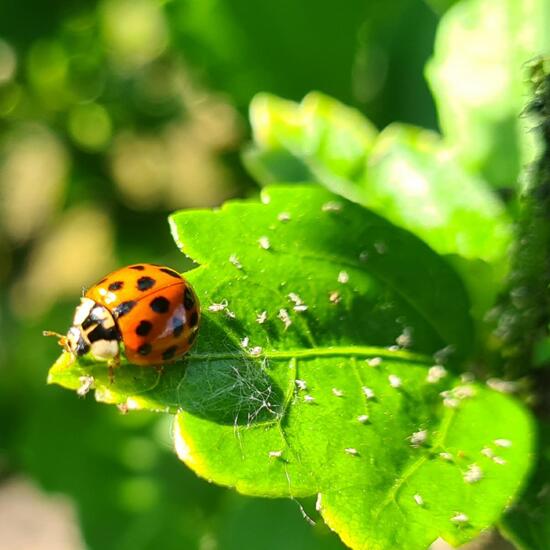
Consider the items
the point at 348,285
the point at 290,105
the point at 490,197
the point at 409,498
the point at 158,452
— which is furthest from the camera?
the point at 158,452

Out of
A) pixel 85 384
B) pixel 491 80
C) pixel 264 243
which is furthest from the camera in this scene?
pixel 491 80

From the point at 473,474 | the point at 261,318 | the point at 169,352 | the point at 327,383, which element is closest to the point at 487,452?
the point at 473,474

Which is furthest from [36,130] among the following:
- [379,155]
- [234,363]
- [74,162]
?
[234,363]

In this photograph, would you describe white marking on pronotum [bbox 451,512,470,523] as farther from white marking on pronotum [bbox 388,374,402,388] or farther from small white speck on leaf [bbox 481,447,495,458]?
white marking on pronotum [bbox 388,374,402,388]

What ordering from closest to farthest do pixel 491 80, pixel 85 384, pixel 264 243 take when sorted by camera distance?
pixel 85 384
pixel 264 243
pixel 491 80

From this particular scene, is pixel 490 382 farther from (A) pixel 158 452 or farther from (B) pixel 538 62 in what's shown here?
(A) pixel 158 452

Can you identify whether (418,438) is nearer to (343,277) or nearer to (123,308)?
(343,277)

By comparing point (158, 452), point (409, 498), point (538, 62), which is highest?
point (538, 62)
